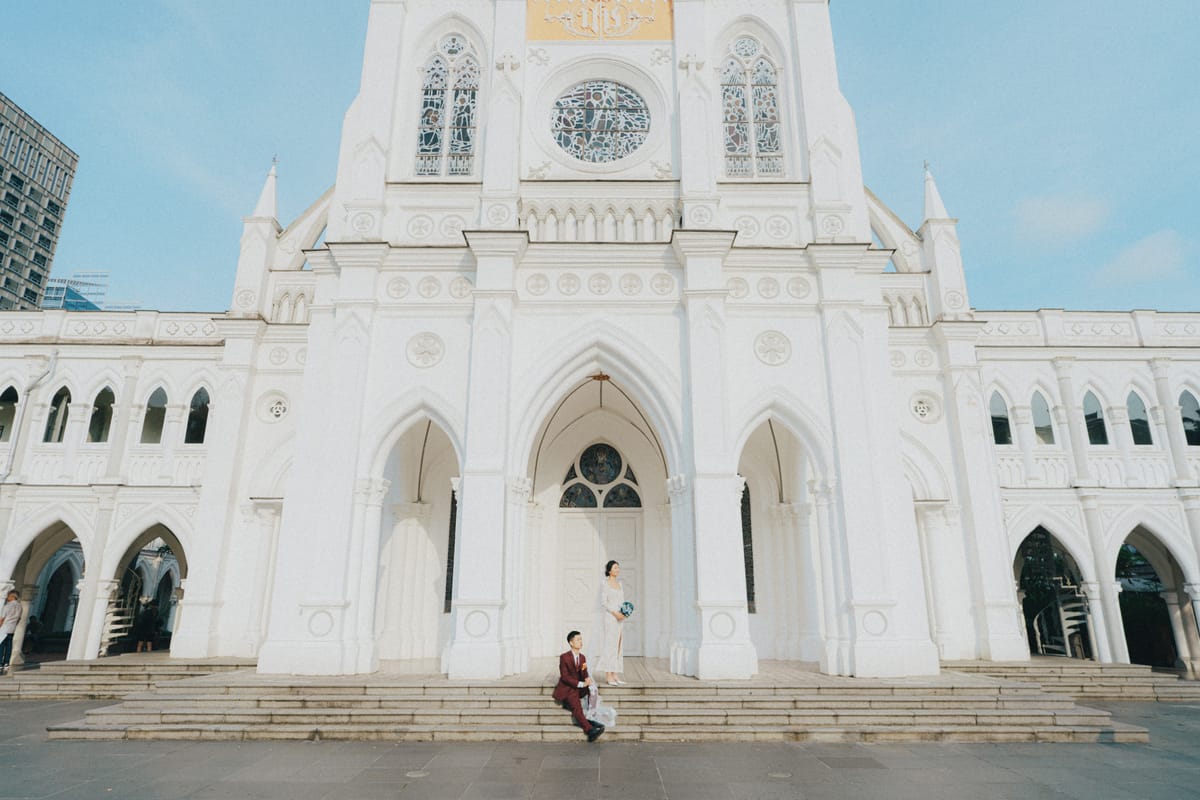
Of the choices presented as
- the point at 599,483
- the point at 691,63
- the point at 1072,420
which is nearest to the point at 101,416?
the point at 599,483

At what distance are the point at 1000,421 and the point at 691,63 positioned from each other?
11.4m

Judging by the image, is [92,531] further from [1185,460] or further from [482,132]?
[1185,460]

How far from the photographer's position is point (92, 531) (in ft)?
50.5

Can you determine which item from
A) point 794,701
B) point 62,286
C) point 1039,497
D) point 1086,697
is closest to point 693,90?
point 794,701

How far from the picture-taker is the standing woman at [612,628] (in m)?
9.20

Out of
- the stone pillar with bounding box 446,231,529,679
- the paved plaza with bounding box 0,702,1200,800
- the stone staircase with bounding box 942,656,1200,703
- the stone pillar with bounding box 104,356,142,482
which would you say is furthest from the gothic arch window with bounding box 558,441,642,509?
the stone pillar with bounding box 104,356,142,482

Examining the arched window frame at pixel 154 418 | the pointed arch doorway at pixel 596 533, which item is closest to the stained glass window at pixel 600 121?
the pointed arch doorway at pixel 596 533

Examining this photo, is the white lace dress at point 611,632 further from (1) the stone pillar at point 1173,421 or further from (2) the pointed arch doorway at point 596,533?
(1) the stone pillar at point 1173,421

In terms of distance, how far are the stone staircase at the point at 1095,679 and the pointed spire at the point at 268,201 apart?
1843 centimetres

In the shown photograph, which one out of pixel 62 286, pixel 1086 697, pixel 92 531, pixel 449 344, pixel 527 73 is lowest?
pixel 1086 697

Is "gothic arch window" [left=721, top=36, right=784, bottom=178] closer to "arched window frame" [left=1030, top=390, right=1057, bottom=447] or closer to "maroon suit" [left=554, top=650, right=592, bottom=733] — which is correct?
"arched window frame" [left=1030, top=390, right=1057, bottom=447]

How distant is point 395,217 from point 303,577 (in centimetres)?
723

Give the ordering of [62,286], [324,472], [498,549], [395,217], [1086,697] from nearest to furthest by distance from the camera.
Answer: [498,549] → [324,472] → [1086,697] → [395,217] → [62,286]

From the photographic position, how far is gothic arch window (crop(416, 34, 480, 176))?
45.4 feet
